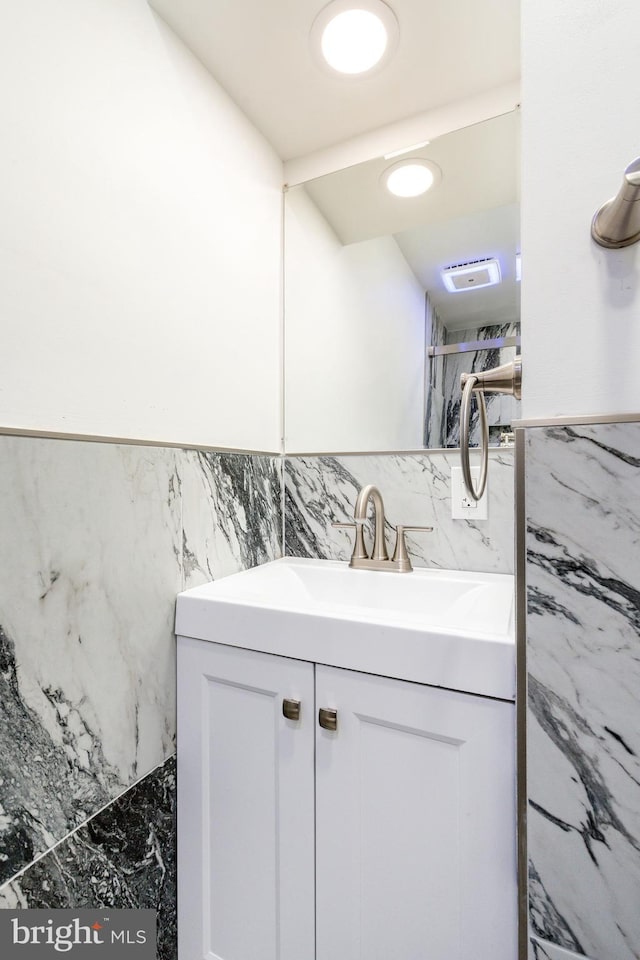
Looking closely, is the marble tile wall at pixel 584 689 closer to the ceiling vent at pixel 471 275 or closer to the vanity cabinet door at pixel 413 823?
the vanity cabinet door at pixel 413 823

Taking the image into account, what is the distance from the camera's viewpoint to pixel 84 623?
2.46 feet

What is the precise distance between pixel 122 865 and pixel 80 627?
0.45m

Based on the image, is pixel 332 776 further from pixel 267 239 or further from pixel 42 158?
pixel 267 239

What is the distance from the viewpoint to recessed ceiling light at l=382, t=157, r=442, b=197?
4.01ft

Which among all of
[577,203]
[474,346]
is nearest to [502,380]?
[577,203]

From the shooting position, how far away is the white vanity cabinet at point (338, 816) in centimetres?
64

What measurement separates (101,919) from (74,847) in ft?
0.50

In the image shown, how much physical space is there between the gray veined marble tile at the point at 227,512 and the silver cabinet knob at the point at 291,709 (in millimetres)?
342

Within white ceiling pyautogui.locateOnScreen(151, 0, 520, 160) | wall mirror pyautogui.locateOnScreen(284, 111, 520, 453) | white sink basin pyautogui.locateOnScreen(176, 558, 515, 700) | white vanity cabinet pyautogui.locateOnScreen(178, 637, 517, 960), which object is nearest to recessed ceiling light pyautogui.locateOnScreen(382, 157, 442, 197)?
wall mirror pyautogui.locateOnScreen(284, 111, 520, 453)

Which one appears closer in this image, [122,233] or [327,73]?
[122,233]

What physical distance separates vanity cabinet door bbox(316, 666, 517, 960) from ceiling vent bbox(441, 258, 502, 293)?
1015mm

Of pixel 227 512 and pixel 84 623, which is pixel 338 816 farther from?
pixel 227 512

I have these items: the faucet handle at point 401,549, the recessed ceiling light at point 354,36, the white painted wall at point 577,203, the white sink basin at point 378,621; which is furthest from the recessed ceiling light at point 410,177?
the white sink basin at point 378,621

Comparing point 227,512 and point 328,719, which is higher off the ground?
point 227,512
